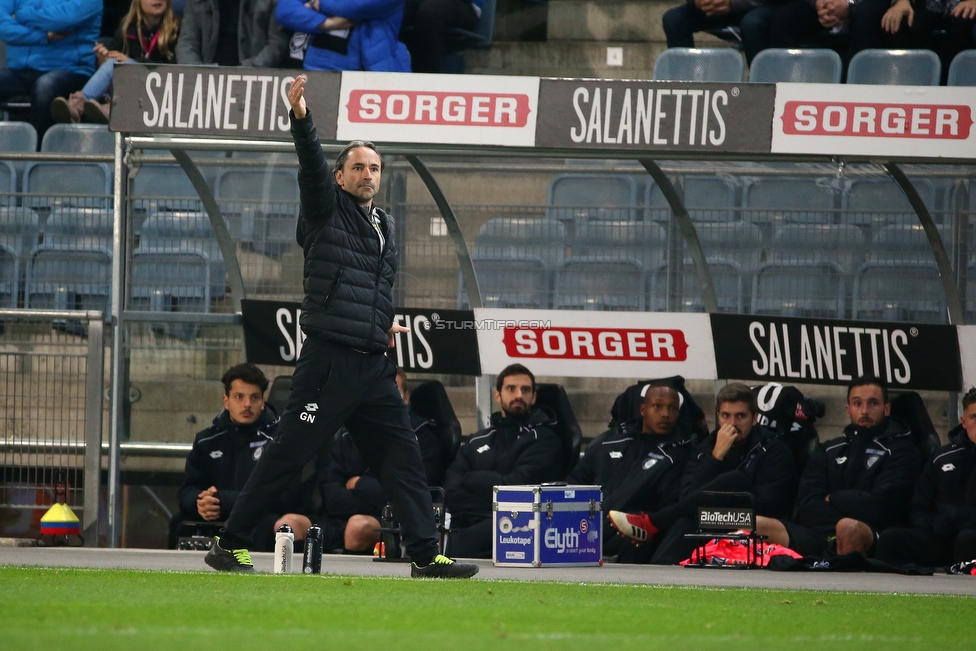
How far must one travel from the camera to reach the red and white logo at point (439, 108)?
29.9ft

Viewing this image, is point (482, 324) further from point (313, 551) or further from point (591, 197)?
point (313, 551)

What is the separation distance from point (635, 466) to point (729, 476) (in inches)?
28.3

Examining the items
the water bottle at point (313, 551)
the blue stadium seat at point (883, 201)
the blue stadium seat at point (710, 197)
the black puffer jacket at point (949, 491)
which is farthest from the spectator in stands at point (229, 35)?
the black puffer jacket at point (949, 491)

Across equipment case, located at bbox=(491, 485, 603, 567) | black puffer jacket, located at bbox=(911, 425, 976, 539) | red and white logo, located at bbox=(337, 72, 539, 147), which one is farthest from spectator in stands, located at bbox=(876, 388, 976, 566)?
red and white logo, located at bbox=(337, 72, 539, 147)

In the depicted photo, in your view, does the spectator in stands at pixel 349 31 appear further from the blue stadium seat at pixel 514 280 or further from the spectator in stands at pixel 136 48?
the blue stadium seat at pixel 514 280

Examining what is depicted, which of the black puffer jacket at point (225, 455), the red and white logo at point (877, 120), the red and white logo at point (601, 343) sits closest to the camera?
the red and white logo at point (877, 120)

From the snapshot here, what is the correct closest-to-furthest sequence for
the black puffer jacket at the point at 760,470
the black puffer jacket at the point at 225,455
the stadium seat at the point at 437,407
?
the black puffer jacket at the point at 760,470, the black puffer jacket at the point at 225,455, the stadium seat at the point at 437,407

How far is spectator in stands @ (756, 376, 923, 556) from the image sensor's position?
8867 mm

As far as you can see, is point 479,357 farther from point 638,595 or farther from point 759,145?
point 638,595

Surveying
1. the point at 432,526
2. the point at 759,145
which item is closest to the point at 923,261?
the point at 759,145

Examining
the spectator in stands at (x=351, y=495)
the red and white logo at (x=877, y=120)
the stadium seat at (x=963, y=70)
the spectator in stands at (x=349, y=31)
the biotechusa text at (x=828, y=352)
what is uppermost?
the spectator in stands at (x=349, y=31)

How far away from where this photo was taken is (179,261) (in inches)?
405

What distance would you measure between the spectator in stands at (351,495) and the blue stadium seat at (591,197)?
1.65 metres

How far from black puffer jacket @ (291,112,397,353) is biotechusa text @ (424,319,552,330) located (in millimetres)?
3110
